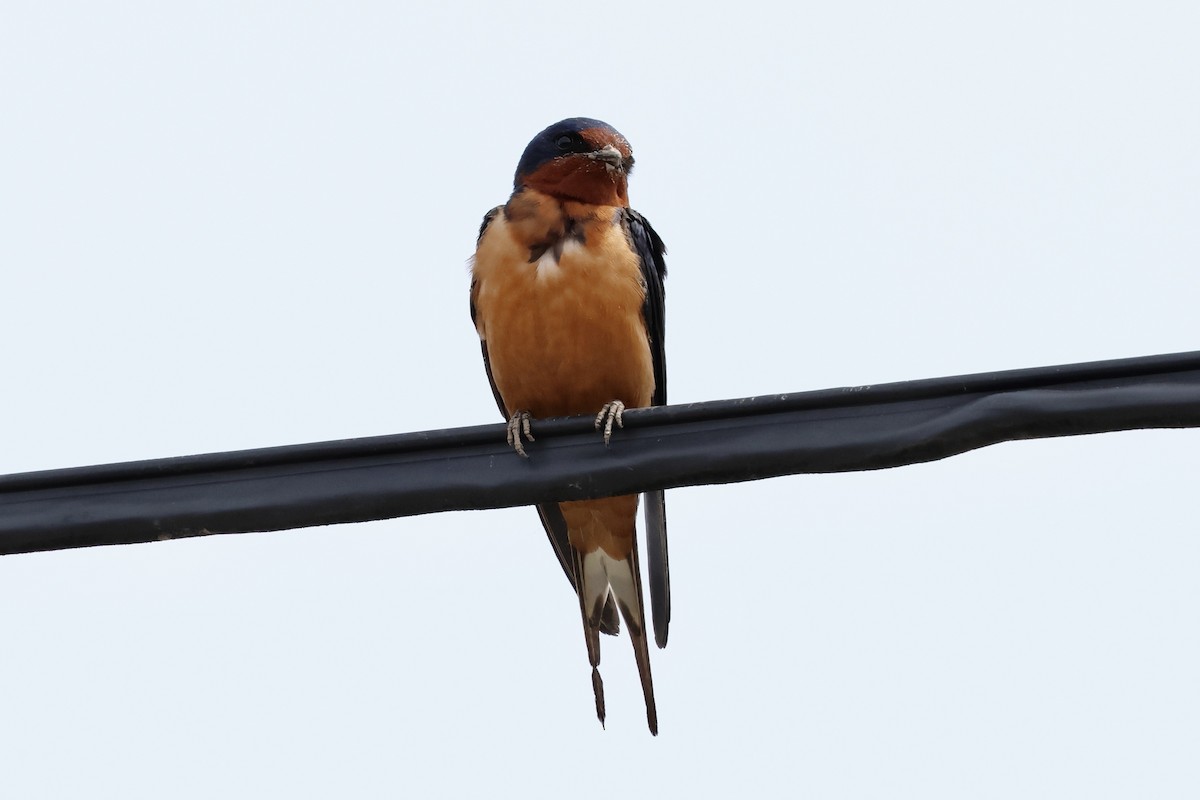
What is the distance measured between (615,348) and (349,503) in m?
2.04

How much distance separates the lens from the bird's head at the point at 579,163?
5535 millimetres

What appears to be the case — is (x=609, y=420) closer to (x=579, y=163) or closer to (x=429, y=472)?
(x=429, y=472)

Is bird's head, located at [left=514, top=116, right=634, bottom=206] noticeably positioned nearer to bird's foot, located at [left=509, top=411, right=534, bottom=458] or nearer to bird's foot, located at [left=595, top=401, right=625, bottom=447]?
bird's foot, located at [left=595, top=401, right=625, bottom=447]

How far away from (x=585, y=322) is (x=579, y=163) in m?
0.73

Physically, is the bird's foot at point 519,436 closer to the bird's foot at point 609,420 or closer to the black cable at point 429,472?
the black cable at point 429,472

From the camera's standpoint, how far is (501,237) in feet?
17.7

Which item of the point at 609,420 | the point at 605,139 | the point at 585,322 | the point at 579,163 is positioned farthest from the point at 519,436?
the point at 605,139

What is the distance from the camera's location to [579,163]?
5582 millimetres

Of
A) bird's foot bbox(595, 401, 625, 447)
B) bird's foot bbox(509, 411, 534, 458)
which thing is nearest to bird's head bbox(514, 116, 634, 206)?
bird's foot bbox(595, 401, 625, 447)

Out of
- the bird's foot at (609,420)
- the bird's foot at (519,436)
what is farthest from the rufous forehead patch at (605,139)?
the bird's foot at (519,436)

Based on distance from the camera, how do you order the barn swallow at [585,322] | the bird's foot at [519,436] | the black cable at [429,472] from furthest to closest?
the barn swallow at [585,322] < the bird's foot at [519,436] < the black cable at [429,472]

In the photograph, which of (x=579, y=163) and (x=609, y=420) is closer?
(x=609, y=420)

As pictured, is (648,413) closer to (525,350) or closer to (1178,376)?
(1178,376)

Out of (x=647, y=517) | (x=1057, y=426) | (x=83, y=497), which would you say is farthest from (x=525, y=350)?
(x=1057, y=426)
